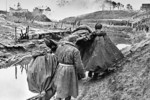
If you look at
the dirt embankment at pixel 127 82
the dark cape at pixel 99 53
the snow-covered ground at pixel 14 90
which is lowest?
the snow-covered ground at pixel 14 90

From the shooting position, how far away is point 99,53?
8711mm

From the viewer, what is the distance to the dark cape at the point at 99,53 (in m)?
8.70

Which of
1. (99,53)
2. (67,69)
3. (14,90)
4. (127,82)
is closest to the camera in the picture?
(67,69)

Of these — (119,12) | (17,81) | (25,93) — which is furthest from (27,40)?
(119,12)

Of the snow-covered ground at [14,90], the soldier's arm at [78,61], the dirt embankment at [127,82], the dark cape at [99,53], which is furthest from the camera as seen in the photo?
the snow-covered ground at [14,90]

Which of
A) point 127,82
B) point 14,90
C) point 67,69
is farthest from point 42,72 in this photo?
point 14,90

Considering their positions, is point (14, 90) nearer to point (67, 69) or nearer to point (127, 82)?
point (127, 82)

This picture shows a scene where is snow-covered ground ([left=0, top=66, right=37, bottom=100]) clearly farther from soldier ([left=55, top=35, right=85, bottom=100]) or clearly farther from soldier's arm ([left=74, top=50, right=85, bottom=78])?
soldier's arm ([left=74, top=50, right=85, bottom=78])

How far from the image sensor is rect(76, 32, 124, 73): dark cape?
8695mm

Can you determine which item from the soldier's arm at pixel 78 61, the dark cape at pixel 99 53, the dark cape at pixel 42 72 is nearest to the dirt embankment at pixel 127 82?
the dark cape at pixel 99 53

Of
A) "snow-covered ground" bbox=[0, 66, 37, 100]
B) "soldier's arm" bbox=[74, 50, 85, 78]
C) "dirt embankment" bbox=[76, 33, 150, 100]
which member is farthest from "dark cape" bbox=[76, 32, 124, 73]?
"snow-covered ground" bbox=[0, 66, 37, 100]

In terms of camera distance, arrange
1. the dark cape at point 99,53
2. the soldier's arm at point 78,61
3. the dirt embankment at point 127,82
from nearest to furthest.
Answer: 1. the soldier's arm at point 78,61
2. the dirt embankment at point 127,82
3. the dark cape at point 99,53

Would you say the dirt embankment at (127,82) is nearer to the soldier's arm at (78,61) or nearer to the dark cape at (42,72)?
the soldier's arm at (78,61)

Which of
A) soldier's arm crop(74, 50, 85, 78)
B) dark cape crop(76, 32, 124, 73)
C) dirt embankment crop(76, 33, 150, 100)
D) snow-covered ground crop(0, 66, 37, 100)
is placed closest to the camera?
soldier's arm crop(74, 50, 85, 78)
